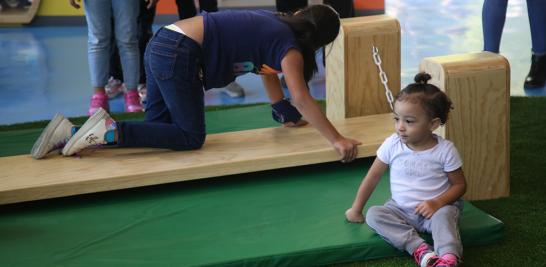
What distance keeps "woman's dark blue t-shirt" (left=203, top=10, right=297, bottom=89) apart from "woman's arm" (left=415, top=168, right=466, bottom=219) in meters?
0.90

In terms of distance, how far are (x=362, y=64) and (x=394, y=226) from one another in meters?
1.31

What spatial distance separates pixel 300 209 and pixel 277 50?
67 centimetres

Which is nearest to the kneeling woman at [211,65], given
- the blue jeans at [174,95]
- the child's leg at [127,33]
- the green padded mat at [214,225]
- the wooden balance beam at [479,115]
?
the blue jeans at [174,95]

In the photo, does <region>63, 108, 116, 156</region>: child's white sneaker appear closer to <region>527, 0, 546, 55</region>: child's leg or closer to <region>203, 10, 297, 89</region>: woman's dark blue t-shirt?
<region>203, 10, 297, 89</region>: woman's dark blue t-shirt

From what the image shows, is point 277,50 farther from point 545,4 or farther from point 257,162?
point 545,4

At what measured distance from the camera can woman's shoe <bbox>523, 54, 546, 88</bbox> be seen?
4988mm

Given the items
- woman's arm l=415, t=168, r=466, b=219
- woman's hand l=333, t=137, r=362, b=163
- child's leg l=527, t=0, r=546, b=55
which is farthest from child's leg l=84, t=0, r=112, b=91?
child's leg l=527, t=0, r=546, b=55

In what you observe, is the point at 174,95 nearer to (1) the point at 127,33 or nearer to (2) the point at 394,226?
(2) the point at 394,226

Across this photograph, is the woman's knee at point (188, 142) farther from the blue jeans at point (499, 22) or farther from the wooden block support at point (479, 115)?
the blue jeans at point (499, 22)

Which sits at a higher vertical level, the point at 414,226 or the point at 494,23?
the point at 494,23

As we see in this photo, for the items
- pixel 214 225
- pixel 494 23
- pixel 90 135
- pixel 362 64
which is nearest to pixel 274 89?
pixel 362 64

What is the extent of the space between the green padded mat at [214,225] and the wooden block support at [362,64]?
51 cm

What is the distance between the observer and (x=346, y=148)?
126 inches

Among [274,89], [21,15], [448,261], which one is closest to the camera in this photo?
[448,261]
